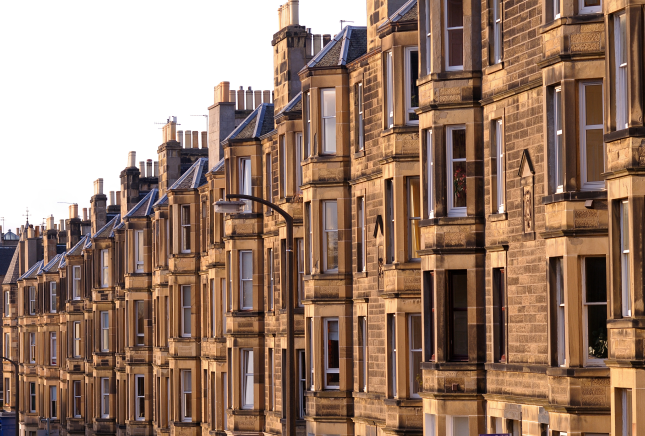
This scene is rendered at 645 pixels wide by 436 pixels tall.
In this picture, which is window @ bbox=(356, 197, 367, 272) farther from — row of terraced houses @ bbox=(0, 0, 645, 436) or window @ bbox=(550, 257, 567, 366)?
window @ bbox=(550, 257, 567, 366)

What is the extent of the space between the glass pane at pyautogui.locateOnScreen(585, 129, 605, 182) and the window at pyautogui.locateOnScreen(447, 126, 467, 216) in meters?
4.91

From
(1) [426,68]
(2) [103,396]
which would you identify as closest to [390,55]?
(1) [426,68]

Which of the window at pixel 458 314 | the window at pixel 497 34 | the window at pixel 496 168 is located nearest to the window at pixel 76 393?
the window at pixel 458 314

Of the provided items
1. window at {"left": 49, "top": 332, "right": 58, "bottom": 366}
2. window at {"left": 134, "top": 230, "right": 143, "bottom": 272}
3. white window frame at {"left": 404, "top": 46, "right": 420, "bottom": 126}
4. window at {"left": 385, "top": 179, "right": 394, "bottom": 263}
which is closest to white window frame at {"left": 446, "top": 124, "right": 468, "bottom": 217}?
white window frame at {"left": 404, "top": 46, "right": 420, "bottom": 126}

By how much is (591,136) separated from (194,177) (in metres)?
33.9

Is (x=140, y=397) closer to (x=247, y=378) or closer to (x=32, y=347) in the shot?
(x=247, y=378)

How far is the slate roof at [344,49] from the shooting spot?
36.7 meters

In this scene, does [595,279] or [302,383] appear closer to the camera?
[595,279]

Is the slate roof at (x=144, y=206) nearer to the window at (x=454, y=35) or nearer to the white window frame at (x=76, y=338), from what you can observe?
the white window frame at (x=76, y=338)

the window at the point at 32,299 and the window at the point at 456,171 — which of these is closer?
the window at the point at 456,171

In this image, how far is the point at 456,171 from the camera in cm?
2802

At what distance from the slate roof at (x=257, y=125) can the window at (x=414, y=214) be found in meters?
14.9

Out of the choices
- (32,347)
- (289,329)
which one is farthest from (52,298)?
(289,329)

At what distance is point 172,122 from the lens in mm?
62031
